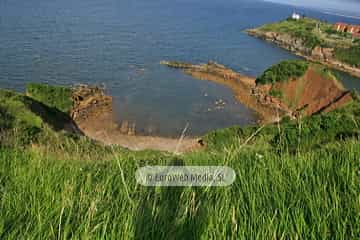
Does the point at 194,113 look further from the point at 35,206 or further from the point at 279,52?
the point at 279,52

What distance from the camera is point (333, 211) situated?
162 cm

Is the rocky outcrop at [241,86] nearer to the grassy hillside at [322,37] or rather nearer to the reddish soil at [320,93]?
the reddish soil at [320,93]

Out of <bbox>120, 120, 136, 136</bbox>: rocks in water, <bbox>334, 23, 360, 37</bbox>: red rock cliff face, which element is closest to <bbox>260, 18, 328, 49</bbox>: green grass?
<bbox>334, 23, 360, 37</bbox>: red rock cliff face

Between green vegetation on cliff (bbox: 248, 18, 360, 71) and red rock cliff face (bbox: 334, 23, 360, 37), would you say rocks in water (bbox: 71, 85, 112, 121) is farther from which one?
red rock cliff face (bbox: 334, 23, 360, 37)

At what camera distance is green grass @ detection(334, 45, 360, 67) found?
64.3m

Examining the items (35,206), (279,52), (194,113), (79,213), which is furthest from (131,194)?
(279,52)

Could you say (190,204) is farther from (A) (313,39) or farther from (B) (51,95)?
(A) (313,39)

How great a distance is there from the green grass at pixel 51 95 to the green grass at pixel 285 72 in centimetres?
2415

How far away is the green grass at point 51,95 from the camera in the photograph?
3192 cm

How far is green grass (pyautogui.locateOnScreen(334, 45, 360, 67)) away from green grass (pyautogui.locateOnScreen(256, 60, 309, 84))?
94.3 feet

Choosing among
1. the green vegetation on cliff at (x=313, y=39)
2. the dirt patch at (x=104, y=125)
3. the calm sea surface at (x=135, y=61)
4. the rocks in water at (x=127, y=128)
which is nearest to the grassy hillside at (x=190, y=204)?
the dirt patch at (x=104, y=125)

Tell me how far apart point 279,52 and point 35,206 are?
3169 inches

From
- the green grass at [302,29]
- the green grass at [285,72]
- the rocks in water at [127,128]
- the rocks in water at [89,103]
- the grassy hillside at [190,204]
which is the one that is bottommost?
the rocks in water at [127,128]

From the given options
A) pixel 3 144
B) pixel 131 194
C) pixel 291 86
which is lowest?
pixel 291 86
